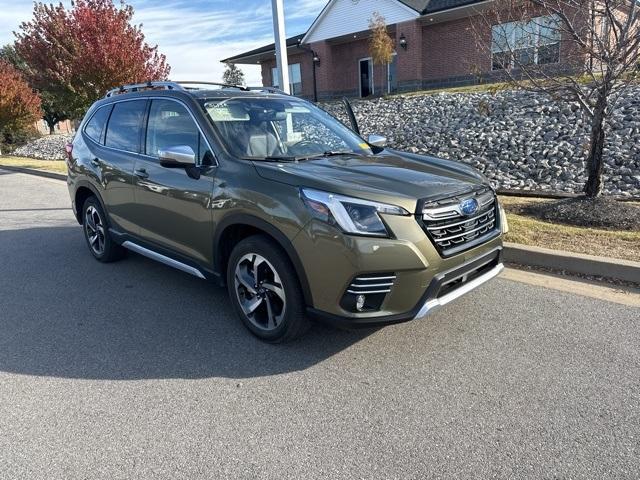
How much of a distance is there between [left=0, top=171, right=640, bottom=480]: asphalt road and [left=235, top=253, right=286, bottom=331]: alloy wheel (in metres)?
0.23

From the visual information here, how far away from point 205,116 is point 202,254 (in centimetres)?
113

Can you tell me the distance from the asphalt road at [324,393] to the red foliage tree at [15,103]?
87.2ft

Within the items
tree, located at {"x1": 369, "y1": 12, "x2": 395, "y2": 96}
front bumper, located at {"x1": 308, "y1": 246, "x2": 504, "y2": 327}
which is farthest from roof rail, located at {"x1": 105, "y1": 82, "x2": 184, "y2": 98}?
tree, located at {"x1": 369, "y1": 12, "x2": 395, "y2": 96}

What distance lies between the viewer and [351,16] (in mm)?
25844

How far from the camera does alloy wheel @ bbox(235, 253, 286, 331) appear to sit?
3.57 metres

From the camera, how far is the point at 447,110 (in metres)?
14.2

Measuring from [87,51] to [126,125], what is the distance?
11573 millimetres

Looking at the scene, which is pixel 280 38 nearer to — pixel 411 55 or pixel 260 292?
pixel 260 292

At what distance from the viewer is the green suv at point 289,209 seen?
10.2ft

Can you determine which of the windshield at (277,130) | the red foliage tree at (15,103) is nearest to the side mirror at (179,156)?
the windshield at (277,130)

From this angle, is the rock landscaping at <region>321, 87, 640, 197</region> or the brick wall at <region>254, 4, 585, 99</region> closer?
the rock landscaping at <region>321, 87, 640, 197</region>

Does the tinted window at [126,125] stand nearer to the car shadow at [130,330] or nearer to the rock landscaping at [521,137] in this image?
the car shadow at [130,330]

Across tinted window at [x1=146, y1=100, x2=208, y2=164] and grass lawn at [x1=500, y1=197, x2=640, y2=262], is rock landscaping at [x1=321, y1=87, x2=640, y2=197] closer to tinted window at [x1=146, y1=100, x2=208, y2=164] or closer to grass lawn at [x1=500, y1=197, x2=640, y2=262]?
grass lawn at [x1=500, y1=197, x2=640, y2=262]

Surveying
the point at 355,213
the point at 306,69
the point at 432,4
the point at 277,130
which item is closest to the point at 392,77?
the point at 432,4
